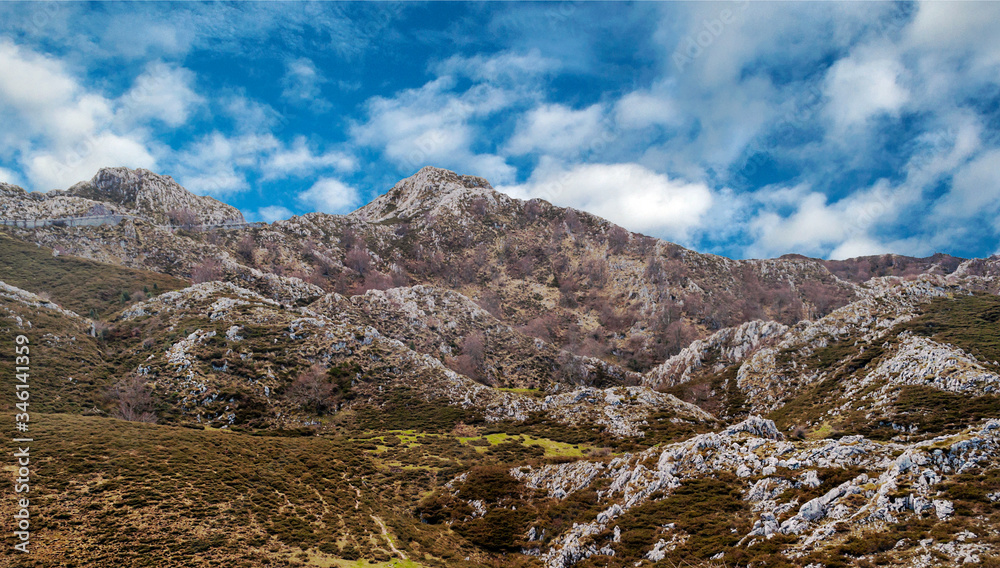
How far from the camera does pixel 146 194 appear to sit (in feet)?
547

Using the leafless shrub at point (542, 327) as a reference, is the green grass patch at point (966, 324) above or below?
below

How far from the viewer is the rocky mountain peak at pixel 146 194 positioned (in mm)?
160625

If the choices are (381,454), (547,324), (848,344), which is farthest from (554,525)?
(547,324)

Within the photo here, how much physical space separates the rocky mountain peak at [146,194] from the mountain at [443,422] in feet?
6.64

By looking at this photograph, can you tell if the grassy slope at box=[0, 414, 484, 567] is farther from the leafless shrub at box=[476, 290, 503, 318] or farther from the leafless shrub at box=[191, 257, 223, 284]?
the leafless shrub at box=[476, 290, 503, 318]

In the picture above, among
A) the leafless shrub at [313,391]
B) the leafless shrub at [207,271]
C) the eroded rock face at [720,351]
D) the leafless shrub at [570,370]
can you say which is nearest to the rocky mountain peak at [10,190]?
the leafless shrub at [207,271]

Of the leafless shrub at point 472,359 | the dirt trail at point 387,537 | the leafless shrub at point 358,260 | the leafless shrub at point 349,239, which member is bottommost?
Result: the dirt trail at point 387,537

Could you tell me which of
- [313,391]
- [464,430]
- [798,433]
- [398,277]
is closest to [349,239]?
[398,277]

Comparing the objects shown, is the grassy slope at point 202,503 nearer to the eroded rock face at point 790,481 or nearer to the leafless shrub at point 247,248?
the eroded rock face at point 790,481

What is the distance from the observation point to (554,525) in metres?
40.3

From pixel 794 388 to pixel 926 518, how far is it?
71.6 m

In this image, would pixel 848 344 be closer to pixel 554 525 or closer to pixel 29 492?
pixel 554 525

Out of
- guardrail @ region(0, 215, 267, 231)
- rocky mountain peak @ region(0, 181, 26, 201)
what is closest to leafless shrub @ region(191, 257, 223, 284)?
guardrail @ region(0, 215, 267, 231)

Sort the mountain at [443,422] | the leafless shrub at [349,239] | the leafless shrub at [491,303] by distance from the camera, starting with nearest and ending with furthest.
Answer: the mountain at [443,422] → the leafless shrub at [491,303] → the leafless shrub at [349,239]
